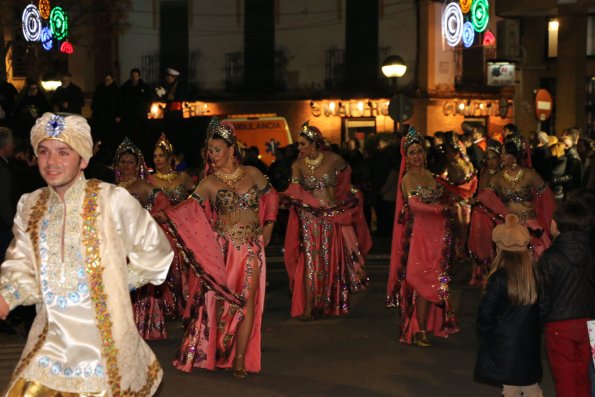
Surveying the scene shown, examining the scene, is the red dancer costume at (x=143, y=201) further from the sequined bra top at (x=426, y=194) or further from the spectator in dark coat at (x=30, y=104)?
the spectator in dark coat at (x=30, y=104)

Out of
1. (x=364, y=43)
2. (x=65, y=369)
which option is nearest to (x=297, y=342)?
(x=65, y=369)

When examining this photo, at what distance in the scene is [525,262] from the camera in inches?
279

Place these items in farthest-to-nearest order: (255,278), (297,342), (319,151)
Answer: (319,151), (297,342), (255,278)

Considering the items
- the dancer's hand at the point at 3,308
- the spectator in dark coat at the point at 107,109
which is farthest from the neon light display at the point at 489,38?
the dancer's hand at the point at 3,308

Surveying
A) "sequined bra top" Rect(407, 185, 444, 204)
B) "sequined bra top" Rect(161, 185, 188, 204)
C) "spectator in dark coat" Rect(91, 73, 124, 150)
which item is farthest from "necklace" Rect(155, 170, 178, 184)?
"spectator in dark coat" Rect(91, 73, 124, 150)

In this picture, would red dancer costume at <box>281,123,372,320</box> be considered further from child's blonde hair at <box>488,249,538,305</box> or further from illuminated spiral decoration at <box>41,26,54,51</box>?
illuminated spiral decoration at <box>41,26,54,51</box>

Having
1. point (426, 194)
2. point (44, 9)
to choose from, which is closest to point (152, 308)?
point (426, 194)

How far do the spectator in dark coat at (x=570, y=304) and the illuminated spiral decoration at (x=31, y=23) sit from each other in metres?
19.0

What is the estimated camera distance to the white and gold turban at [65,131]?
5.46 m

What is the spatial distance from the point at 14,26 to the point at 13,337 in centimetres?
2081

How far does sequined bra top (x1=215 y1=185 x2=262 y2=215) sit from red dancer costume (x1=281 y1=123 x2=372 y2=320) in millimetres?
2784

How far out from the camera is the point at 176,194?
38.7ft

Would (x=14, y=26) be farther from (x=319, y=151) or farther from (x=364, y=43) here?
(x=319, y=151)

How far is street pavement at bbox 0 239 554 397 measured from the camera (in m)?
8.62
